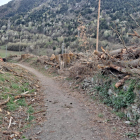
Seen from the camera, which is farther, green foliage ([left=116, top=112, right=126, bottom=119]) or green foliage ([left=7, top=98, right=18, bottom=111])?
green foliage ([left=7, top=98, right=18, bottom=111])

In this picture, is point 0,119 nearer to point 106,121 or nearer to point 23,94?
point 23,94

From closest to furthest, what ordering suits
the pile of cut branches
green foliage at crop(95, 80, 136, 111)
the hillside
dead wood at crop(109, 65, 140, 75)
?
dead wood at crop(109, 65, 140, 75)
green foliage at crop(95, 80, 136, 111)
the pile of cut branches
the hillside

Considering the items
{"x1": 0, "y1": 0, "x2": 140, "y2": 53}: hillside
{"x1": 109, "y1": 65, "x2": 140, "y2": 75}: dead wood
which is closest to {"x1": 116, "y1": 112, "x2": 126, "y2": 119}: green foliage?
{"x1": 109, "y1": 65, "x2": 140, "y2": 75}: dead wood

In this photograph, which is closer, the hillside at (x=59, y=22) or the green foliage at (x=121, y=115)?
the green foliage at (x=121, y=115)

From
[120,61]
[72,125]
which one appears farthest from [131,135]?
[120,61]

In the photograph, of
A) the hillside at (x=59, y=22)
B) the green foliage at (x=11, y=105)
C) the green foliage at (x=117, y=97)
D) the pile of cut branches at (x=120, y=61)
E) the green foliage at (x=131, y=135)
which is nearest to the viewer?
the green foliage at (x=131, y=135)

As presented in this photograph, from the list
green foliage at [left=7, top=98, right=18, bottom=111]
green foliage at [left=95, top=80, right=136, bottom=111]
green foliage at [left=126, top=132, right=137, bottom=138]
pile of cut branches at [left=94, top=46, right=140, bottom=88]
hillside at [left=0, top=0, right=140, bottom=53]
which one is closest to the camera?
green foliage at [left=126, top=132, right=137, bottom=138]

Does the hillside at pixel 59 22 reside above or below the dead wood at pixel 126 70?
above

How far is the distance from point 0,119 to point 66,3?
230ft

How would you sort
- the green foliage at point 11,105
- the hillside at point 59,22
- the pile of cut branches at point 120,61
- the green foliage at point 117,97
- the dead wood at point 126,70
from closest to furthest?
the dead wood at point 126,70 < the green foliage at point 117,97 < the green foliage at point 11,105 < the pile of cut branches at point 120,61 < the hillside at point 59,22

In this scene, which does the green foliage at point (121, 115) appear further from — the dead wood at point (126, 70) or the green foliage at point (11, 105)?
the green foliage at point (11, 105)

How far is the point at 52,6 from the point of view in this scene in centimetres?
7044

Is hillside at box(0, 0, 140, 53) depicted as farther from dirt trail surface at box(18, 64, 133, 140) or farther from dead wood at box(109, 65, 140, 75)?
dirt trail surface at box(18, 64, 133, 140)

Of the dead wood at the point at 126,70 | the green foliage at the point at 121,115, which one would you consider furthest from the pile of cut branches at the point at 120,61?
the green foliage at the point at 121,115
